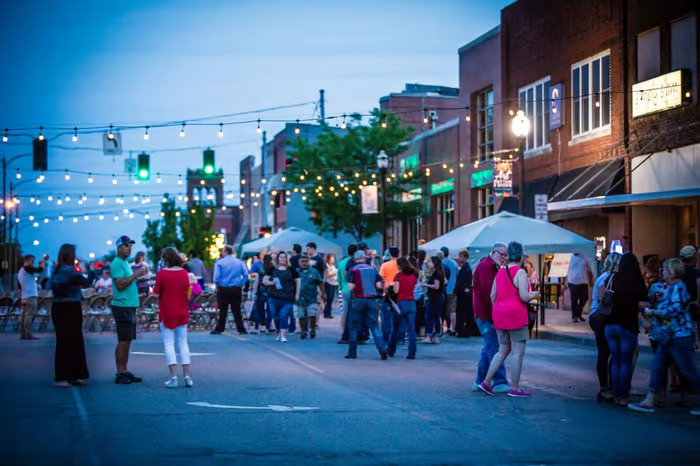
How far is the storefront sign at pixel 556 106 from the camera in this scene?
29.8 meters

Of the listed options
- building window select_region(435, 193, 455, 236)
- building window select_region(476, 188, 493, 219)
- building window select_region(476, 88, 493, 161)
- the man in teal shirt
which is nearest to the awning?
building window select_region(476, 188, 493, 219)

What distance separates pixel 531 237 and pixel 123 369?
11.6 metres

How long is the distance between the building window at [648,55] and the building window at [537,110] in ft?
18.3

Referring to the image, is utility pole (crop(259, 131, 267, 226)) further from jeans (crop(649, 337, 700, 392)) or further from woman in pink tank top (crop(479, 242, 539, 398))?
jeans (crop(649, 337, 700, 392))

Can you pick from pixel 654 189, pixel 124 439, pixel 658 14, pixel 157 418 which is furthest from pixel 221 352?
pixel 658 14

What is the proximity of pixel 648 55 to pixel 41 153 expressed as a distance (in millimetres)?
18191

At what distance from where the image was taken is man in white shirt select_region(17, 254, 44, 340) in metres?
21.4

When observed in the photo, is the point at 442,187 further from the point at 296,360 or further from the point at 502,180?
the point at 296,360

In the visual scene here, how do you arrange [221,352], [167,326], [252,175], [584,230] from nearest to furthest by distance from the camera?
1. [167,326]
2. [221,352]
3. [584,230]
4. [252,175]

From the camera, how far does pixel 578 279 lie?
25.0 metres

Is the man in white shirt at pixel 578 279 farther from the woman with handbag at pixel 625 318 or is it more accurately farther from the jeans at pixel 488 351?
the woman with handbag at pixel 625 318

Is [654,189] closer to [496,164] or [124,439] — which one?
[496,164]

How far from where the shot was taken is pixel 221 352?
1808 centimetres

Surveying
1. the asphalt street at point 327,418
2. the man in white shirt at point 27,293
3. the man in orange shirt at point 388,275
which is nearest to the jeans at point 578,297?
the man in orange shirt at point 388,275
